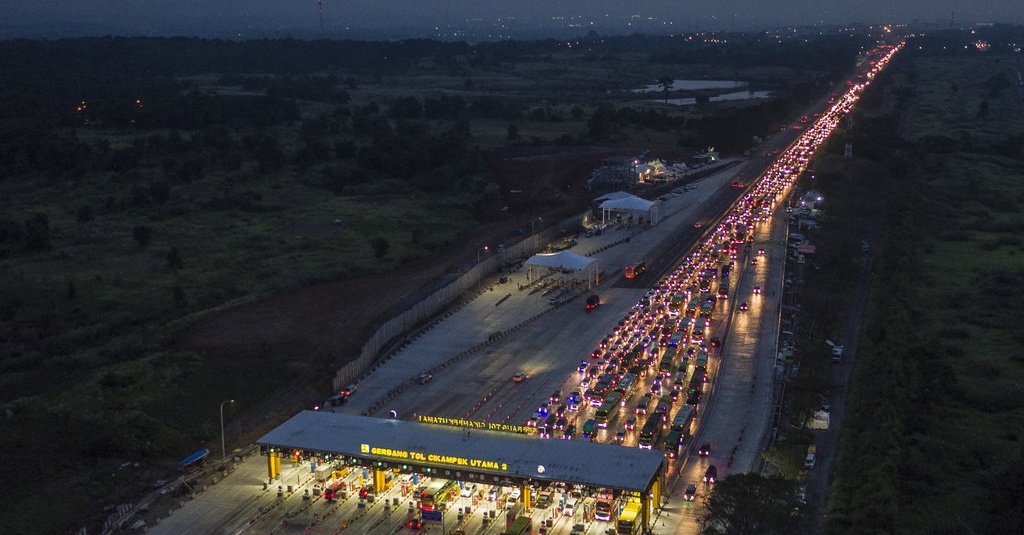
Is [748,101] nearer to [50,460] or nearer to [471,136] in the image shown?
[471,136]

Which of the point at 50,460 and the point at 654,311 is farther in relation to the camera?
the point at 654,311

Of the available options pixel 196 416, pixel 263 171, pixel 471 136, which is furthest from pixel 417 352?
pixel 471 136

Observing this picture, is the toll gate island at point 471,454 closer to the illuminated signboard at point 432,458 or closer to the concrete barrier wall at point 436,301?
the illuminated signboard at point 432,458

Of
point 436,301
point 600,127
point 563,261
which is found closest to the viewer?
point 436,301

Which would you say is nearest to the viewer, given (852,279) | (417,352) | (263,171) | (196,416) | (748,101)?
(196,416)

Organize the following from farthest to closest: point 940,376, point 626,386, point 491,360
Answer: point 491,360 → point 940,376 → point 626,386

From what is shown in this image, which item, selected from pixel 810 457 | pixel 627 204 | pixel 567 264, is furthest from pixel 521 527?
pixel 627 204

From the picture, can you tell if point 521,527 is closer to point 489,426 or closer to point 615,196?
point 489,426
